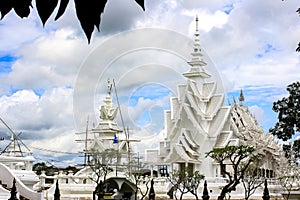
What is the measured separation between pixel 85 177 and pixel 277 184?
12.7 m

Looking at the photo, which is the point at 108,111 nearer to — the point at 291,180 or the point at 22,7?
the point at 291,180

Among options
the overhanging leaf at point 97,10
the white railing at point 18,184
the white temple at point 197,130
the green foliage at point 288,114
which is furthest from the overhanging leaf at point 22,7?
the white temple at point 197,130

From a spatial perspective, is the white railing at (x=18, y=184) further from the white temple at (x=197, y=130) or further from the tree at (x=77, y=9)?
the white temple at (x=197, y=130)

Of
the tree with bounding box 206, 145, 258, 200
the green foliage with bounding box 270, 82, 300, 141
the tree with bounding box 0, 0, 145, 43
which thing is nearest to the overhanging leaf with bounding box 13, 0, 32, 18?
the tree with bounding box 0, 0, 145, 43

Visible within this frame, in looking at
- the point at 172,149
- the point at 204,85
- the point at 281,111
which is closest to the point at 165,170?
the point at 172,149

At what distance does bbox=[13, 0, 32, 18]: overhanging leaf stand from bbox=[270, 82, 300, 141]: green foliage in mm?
22498

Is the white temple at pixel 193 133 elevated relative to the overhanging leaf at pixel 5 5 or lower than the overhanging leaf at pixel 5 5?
elevated

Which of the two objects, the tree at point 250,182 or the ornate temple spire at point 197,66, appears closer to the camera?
the tree at point 250,182

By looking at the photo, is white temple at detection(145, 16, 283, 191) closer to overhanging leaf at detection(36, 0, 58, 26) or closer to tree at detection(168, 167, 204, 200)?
tree at detection(168, 167, 204, 200)

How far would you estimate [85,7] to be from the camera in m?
0.94

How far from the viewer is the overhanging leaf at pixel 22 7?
3.14ft

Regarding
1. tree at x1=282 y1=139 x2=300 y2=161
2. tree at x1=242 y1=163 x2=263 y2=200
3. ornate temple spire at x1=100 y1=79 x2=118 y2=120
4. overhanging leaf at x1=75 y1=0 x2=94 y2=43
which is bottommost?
tree at x1=242 y1=163 x2=263 y2=200

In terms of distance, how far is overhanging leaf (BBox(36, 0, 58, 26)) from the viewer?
0.94 metres

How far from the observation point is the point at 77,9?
36.6 inches
